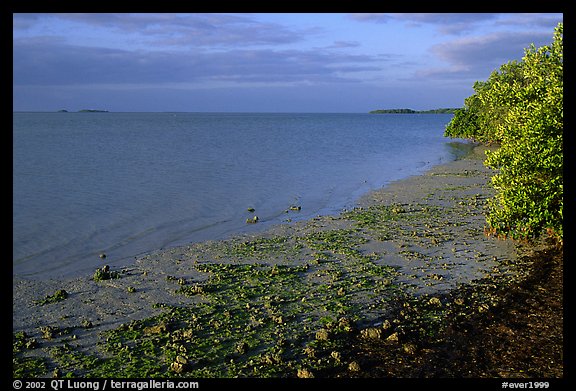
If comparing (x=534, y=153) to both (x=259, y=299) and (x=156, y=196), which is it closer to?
(x=259, y=299)

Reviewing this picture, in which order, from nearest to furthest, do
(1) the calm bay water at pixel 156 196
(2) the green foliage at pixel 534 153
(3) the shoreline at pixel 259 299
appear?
(3) the shoreline at pixel 259 299
(2) the green foliage at pixel 534 153
(1) the calm bay water at pixel 156 196

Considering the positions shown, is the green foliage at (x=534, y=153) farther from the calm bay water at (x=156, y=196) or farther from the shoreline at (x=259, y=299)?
the calm bay water at (x=156, y=196)

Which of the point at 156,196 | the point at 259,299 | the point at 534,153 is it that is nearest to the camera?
the point at 259,299

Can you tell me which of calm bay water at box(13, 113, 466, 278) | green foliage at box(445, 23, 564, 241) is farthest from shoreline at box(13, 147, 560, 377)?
calm bay water at box(13, 113, 466, 278)

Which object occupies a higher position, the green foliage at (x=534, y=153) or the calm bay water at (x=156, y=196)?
the green foliage at (x=534, y=153)

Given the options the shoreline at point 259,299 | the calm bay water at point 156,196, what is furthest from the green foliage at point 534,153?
the calm bay water at point 156,196

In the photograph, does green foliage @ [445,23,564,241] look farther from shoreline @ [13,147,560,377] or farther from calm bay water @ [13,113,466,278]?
calm bay water @ [13,113,466,278]

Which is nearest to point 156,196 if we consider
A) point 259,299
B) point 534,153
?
point 259,299

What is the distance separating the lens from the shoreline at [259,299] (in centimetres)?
1020

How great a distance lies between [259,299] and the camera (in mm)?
13320

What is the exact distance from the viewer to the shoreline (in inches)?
401
